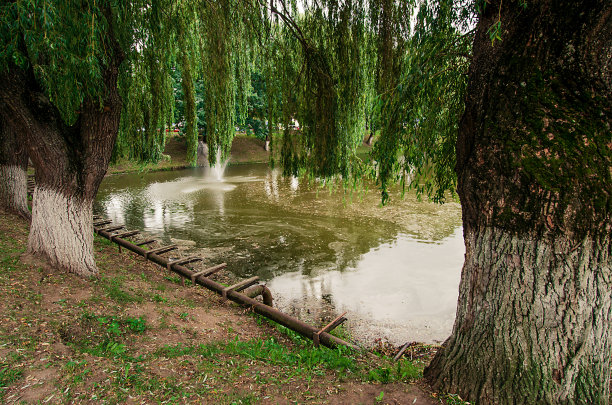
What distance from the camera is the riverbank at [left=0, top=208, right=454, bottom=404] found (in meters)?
2.57

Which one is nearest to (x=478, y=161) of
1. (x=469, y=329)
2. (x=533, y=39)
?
(x=533, y=39)

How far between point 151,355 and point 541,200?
349 centimetres

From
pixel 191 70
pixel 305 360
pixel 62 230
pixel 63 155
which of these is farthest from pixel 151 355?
pixel 191 70

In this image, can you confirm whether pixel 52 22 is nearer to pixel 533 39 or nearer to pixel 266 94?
pixel 266 94

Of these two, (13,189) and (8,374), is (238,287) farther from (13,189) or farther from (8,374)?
(13,189)

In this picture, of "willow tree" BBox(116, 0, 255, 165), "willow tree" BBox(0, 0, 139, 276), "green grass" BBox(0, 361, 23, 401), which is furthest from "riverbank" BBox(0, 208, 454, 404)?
"willow tree" BBox(116, 0, 255, 165)

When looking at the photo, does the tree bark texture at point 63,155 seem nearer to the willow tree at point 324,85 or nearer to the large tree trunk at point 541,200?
the willow tree at point 324,85

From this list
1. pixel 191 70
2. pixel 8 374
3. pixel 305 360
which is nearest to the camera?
pixel 8 374

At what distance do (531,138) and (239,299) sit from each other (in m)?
4.40

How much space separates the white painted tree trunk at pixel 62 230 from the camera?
4637 millimetres

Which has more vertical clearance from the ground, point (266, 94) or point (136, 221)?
point (266, 94)

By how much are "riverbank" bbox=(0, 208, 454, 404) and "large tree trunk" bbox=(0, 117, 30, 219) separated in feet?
11.7

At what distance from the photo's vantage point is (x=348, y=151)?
15.2ft

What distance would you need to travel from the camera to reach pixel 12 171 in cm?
771
